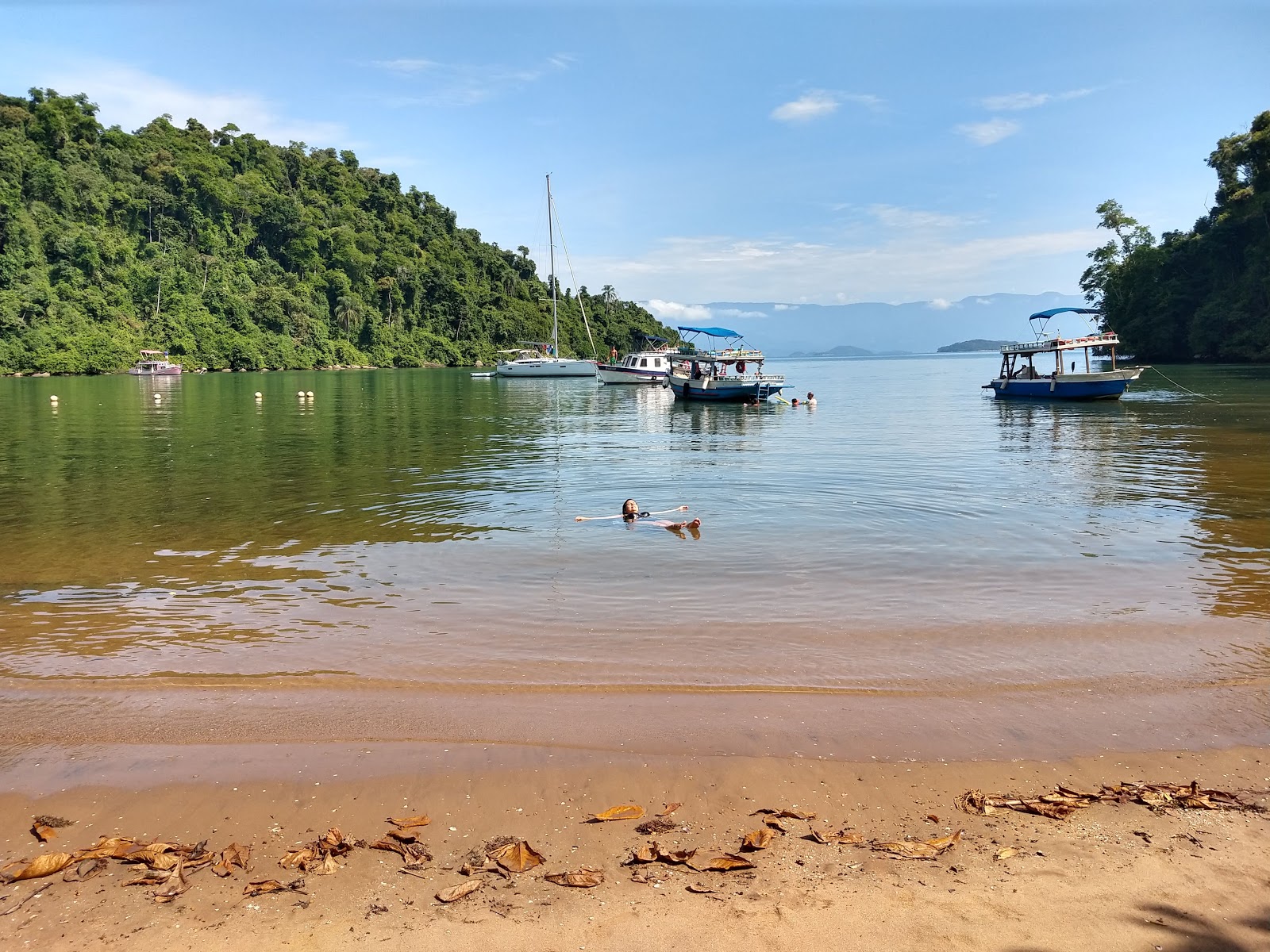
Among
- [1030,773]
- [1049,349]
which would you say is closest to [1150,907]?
[1030,773]

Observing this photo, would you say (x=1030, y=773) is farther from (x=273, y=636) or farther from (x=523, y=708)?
(x=273, y=636)

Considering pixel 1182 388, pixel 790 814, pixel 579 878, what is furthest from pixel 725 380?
pixel 579 878

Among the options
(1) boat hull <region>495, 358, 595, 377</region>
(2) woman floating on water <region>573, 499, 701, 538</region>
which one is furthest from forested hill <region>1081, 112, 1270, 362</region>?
(2) woman floating on water <region>573, 499, 701, 538</region>

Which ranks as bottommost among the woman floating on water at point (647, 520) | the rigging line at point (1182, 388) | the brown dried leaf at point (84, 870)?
the brown dried leaf at point (84, 870)

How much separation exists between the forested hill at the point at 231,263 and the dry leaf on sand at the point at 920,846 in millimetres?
104899

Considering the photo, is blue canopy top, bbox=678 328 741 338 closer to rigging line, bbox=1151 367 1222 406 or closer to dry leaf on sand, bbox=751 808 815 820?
rigging line, bbox=1151 367 1222 406

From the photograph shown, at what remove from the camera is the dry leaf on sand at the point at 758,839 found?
4.79 metres

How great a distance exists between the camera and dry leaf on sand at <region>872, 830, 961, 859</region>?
471cm

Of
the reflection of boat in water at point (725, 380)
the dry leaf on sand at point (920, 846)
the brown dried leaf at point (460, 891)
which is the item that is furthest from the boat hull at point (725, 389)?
the brown dried leaf at point (460, 891)

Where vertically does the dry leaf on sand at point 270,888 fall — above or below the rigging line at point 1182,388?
below

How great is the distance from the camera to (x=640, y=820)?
16.9ft

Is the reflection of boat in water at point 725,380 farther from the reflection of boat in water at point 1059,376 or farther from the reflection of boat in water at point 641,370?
the reflection of boat in water at point 1059,376

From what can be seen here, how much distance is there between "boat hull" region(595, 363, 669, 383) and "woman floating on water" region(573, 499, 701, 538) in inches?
2190

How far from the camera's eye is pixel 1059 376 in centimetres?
5044
